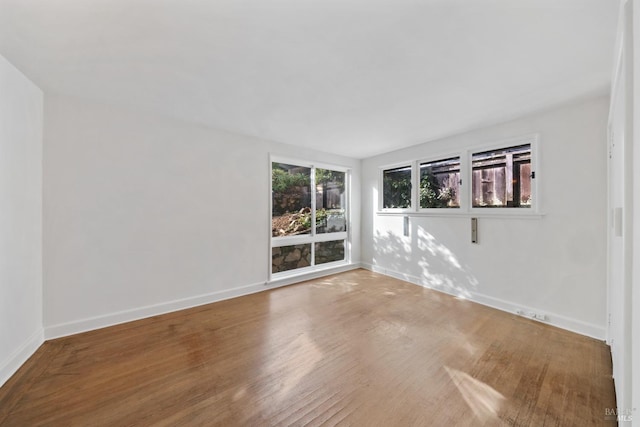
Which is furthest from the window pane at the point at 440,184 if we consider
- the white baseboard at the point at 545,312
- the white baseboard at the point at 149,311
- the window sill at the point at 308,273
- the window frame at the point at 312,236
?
the white baseboard at the point at 149,311

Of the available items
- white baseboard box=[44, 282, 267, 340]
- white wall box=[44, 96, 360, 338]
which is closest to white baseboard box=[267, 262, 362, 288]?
white wall box=[44, 96, 360, 338]

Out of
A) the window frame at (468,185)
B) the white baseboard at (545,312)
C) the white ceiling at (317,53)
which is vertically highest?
the white ceiling at (317,53)

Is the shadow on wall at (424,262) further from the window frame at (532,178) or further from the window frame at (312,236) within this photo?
the window frame at (532,178)

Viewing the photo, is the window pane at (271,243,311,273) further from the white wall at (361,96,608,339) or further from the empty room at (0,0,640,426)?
the white wall at (361,96,608,339)

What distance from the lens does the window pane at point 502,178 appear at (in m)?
2.96

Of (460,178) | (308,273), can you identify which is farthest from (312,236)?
(460,178)

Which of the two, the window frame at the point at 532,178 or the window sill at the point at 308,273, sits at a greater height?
the window frame at the point at 532,178

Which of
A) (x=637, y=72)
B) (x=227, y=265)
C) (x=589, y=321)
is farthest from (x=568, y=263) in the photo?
(x=227, y=265)

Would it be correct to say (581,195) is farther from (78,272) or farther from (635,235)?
(78,272)

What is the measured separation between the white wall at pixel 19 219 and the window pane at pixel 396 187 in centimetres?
481

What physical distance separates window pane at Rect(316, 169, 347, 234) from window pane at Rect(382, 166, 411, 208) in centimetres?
89

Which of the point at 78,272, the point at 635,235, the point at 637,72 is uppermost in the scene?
the point at 637,72

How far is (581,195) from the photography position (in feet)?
8.30

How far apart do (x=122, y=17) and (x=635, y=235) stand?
2737 millimetres
